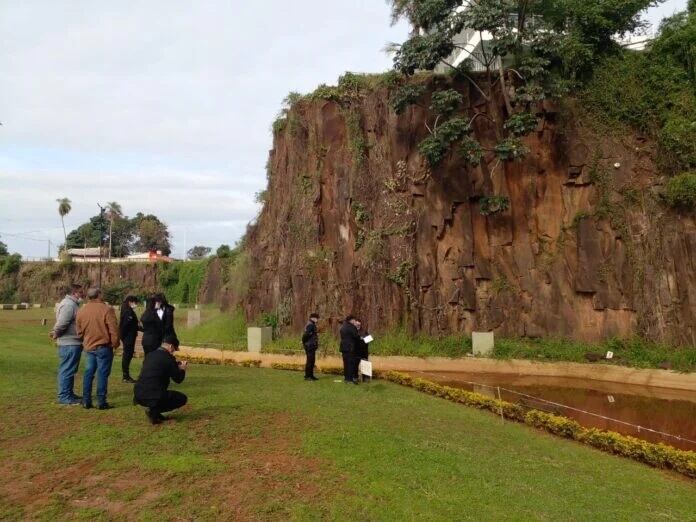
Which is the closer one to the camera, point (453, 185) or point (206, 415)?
point (206, 415)

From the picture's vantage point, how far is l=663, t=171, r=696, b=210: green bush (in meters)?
18.6

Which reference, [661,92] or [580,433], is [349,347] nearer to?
[580,433]

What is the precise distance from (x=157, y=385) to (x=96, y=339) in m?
1.44

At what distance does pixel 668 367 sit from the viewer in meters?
16.8

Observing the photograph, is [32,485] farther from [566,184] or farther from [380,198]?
[566,184]

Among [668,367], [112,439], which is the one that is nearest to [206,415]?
[112,439]

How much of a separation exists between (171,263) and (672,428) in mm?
55700

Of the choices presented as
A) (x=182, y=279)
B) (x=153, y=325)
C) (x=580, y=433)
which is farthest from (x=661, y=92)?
(x=182, y=279)

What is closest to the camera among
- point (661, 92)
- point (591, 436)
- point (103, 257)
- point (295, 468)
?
point (295, 468)

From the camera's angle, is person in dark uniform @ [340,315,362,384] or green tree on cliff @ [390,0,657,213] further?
green tree on cliff @ [390,0,657,213]

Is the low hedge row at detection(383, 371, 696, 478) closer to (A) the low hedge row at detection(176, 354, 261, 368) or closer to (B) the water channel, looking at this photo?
(B) the water channel

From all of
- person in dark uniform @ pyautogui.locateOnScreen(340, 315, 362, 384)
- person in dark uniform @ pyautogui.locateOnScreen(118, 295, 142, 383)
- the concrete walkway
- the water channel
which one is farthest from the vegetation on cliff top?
person in dark uniform @ pyautogui.locateOnScreen(118, 295, 142, 383)

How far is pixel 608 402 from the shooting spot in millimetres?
13562

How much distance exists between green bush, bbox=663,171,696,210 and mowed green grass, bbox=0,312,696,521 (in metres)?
13.1
